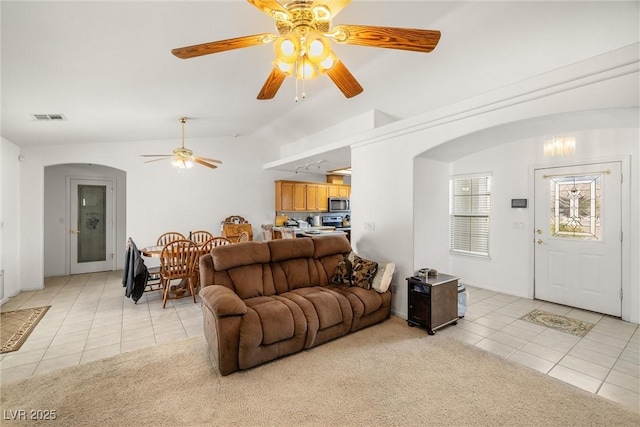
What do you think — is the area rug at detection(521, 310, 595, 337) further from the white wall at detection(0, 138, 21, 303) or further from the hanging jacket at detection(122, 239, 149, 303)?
the white wall at detection(0, 138, 21, 303)

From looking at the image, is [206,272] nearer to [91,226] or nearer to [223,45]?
[223,45]

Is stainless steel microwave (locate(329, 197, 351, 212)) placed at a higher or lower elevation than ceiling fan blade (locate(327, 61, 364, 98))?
lower

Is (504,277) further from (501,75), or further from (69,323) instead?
(69,323)

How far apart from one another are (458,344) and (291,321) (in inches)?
69.1

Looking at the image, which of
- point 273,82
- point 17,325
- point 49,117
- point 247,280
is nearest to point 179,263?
point 247,280

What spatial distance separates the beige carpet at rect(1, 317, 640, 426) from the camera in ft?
6.35

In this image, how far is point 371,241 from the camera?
4.06m

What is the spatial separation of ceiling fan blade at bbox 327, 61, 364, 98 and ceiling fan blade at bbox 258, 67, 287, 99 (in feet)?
1.04

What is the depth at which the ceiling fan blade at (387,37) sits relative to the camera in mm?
1448

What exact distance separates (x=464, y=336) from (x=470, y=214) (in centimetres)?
268

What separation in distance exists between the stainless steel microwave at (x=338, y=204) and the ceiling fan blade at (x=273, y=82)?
5779 millimetres

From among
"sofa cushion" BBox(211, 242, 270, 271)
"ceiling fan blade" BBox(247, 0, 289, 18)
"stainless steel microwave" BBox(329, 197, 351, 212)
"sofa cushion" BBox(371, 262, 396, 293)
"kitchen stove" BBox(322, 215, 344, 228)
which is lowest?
"sofa cushion" BBox(371, 262, 396, 293)

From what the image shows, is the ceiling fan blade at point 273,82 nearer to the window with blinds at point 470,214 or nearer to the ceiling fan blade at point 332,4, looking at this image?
the ceiling fan blade at point 332,4

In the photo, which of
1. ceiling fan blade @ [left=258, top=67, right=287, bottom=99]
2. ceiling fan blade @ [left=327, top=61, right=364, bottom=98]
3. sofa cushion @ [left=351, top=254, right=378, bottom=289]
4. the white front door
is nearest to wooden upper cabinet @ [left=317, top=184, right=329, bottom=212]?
sofa cushion @ [left=351, top=254, right=378, bottom=289]
